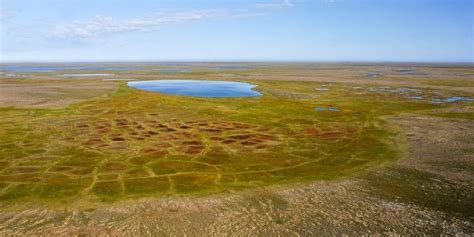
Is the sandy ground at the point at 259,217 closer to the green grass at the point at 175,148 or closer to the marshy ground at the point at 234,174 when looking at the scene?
the marshy ground at the point at 234,174

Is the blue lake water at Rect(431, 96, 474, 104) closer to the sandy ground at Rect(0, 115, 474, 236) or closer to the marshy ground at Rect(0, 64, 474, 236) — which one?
the marshy ground at Rect(0, 64, 474, 236)

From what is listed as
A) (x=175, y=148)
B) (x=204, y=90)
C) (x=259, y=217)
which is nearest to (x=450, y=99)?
(x=204, y=90)

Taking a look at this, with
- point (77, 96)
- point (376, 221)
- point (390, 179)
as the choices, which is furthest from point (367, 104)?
point (77, 96)

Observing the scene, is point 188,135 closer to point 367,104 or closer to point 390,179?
point 390,179

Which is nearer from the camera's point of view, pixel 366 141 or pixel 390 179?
pixel 390 179

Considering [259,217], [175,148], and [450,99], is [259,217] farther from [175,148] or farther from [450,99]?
[450,99]

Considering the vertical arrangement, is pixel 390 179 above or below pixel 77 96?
below
